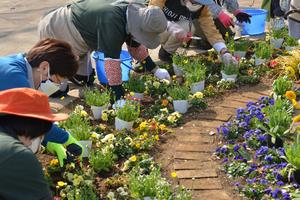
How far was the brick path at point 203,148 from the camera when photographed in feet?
9.88

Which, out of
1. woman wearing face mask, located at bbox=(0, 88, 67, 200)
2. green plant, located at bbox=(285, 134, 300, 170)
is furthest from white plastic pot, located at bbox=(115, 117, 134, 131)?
woman wearing face mask, located at bbox=(0, 88, 67, 200)

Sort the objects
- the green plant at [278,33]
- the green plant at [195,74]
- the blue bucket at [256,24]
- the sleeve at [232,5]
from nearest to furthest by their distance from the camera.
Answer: the green plant at [195,74] → the green plant at [278,33] → the sleeve at [232,5] → the blue bucket at [256,24]

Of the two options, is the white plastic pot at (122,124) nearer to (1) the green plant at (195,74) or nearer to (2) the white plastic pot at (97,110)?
(2) the white plastic pot at (97,110)

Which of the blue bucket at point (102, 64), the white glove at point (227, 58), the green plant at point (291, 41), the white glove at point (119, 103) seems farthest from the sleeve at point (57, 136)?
the green plant at point (291, 41)

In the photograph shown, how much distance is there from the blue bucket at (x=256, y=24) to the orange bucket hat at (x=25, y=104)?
4.11 m

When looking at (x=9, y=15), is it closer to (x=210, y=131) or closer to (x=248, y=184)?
(x=210, y=131)

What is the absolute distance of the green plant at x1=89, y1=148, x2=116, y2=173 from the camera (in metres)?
3.16

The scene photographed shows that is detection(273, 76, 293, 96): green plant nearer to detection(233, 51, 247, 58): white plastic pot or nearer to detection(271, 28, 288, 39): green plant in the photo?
detection(233, 51, 247, 58): white plastic pot

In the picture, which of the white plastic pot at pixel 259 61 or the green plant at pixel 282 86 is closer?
the green plant at pixel 282 86

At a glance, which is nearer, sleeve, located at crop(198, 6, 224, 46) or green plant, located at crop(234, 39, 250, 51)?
sleeve, located at crop(198, 6, 224, 46)

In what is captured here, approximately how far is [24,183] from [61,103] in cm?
258

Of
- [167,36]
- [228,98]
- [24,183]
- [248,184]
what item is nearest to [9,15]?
[167,36]

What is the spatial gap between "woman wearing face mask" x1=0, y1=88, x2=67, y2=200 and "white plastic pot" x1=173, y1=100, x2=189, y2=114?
1.96 m

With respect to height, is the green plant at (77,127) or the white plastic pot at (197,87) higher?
the green plant at (77,127)
